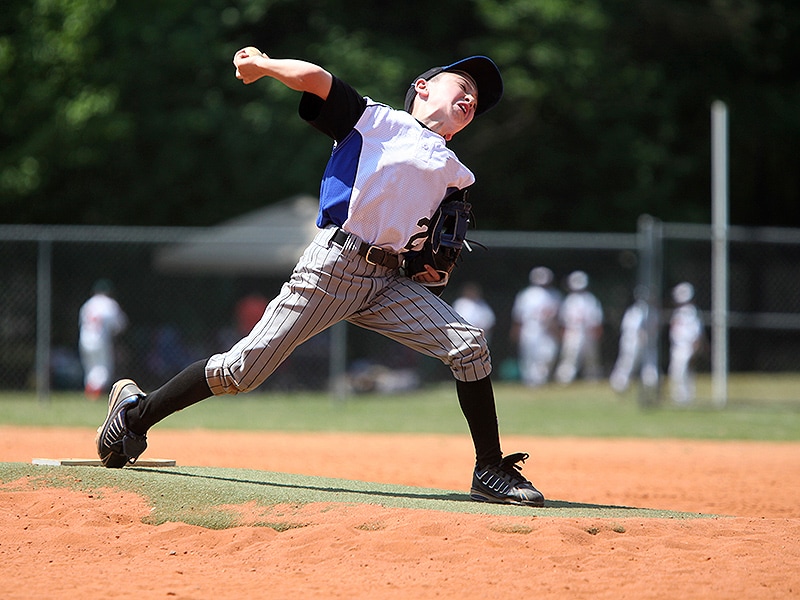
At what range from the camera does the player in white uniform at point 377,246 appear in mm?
4914

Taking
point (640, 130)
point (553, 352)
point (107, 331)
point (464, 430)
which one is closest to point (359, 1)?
point (640, 130)

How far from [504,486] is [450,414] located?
901cm

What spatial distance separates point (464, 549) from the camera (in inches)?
169

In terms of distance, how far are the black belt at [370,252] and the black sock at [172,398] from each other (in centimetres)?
90

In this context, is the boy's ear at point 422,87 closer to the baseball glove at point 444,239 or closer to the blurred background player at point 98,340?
the baseball glove at point 444,239

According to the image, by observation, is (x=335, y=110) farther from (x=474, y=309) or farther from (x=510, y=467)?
(x=474, y=309)

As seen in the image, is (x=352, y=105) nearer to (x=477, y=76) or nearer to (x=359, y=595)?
(x=477, y=76)

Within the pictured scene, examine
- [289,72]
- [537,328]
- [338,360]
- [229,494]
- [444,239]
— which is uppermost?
[289,72]

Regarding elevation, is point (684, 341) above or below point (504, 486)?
above

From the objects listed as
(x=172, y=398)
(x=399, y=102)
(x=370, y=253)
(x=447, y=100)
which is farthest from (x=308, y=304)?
(x=399, y=102)

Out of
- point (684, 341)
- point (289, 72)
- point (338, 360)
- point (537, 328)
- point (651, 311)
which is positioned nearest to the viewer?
point (289, 72)

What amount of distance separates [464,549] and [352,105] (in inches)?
80.0

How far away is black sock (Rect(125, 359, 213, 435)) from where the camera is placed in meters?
5.23

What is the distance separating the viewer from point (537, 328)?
18719mm
